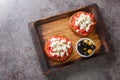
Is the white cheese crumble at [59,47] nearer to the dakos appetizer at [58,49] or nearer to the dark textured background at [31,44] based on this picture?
the dakos appetizer at [58,49]

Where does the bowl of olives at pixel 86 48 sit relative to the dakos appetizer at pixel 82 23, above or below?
below

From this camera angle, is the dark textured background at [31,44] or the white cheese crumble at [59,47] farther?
the dark textured background at [31,44]

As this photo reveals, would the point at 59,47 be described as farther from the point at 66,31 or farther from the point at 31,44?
the point at 31,44

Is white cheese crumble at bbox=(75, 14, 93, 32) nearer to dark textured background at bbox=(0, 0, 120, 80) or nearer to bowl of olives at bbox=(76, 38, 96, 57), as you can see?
bowl of olives at bbox=(76, 38, 96, 57)

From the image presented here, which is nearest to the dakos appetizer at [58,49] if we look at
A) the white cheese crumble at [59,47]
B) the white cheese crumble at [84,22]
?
the white cheese crumble at [59,47]

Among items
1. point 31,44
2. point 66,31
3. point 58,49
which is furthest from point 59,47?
point 31,44
